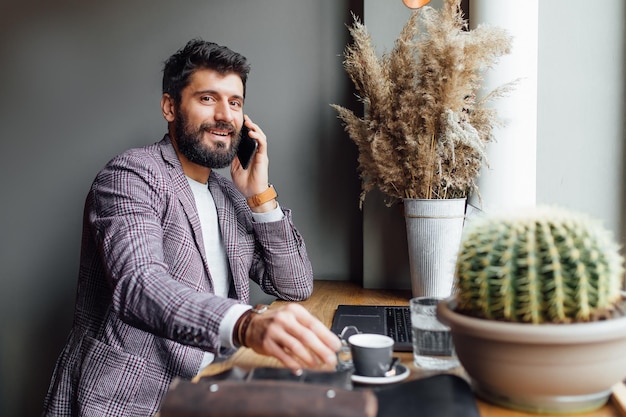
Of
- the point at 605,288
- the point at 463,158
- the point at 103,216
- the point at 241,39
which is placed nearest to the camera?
the point at 605,288

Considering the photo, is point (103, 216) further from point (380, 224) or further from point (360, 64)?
point (380, 224)

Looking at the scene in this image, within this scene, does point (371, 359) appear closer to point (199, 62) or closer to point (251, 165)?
point (251, 165)

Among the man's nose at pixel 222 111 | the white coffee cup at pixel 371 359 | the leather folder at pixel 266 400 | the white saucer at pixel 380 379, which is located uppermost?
the man's nose at pixel 222 111

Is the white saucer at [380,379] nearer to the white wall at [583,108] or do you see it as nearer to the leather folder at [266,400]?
the leather folder at [266,400]

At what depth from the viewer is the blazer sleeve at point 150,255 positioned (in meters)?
0.96

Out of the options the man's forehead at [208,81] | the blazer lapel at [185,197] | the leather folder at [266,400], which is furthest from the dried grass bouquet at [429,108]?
the leather folder at [266,400]

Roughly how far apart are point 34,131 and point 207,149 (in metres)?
0.91

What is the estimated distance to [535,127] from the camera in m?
1.63

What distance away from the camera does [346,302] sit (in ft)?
5.30

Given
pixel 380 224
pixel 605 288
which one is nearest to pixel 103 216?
pixel 380 224

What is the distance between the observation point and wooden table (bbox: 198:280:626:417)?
0.73 metres

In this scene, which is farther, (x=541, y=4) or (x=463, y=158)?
(x=541, y=4)

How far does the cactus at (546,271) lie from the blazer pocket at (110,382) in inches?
35.8

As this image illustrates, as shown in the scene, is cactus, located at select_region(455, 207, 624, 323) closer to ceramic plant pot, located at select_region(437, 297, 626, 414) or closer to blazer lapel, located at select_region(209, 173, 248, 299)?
ceramic plant pot, located at select_region(437, 297, 626, 414)
